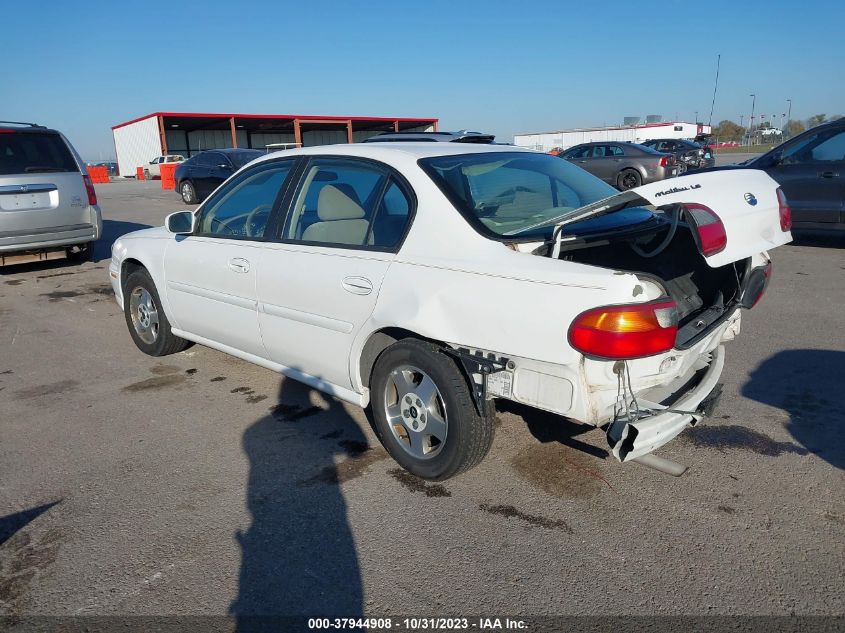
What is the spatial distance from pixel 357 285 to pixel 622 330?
1416mm

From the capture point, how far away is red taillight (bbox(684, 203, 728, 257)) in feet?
9.39

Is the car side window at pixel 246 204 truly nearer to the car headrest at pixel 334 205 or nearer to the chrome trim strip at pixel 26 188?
the car headrest at pixel 334 205

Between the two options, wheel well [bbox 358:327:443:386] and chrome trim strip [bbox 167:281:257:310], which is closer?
wheel well [bbox 358:327:443:386]

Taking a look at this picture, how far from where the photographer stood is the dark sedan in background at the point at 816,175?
9.01 m

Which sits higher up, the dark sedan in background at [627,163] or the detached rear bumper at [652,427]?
the dark sedan in background at [627,163]

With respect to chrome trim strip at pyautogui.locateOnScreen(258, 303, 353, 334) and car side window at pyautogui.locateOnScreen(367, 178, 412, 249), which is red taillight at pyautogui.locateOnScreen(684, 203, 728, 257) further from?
chrome trim strip at pyautogui.locateOnScreen(258, 303, 353, 334)

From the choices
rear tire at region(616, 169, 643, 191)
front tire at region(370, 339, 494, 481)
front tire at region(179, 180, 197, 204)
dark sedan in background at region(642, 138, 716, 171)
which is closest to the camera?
front tire at region(370, 339, 494, 481)

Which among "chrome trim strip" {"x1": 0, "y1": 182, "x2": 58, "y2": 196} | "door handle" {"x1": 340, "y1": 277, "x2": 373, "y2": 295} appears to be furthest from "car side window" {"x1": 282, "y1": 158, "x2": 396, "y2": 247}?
"chrome trim strip" {"x1": 0, "y1": 182, "x2": 58, "y2": 196}

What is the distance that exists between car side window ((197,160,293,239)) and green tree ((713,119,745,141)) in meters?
97.4

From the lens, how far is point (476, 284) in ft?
9.82

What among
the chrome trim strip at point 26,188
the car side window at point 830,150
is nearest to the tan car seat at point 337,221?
the chrome trim strip at point 26,188

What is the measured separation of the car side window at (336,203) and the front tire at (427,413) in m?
0.69

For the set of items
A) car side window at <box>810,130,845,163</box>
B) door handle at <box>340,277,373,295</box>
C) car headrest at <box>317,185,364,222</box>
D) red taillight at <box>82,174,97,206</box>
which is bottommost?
door handle at <box>340,277,373,295</box>

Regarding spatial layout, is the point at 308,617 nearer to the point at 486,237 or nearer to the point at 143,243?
the point at 486,237
